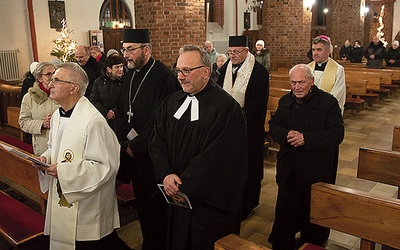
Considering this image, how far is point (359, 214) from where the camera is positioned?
2438 mm

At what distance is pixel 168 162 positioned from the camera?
286cm

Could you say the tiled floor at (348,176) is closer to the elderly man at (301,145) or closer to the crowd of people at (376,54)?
the elderly man at (301,145)

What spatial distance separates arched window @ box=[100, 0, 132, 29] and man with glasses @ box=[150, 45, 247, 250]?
45.6ft

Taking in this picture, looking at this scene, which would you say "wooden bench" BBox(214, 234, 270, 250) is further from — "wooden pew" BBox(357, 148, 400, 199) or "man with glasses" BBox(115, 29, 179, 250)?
"wooden pew" BBox(357, 148, 400, 199)

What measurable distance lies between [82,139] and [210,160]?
92 cm

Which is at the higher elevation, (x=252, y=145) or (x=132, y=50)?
(x=132, y=50)

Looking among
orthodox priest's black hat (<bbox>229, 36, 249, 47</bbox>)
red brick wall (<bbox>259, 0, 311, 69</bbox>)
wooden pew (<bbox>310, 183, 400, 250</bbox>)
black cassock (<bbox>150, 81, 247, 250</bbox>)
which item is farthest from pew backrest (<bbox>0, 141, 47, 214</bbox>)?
red brick wall (<bbox>259, 0, 311, 69</bbox>)

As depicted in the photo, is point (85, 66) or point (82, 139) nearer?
point (82, 139)

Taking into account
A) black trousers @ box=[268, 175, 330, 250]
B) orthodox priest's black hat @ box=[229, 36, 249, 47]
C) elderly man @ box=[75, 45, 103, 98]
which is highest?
orthodox priest's black hat @ box=[229, 36, 249, 47]

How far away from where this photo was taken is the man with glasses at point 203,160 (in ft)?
8.67

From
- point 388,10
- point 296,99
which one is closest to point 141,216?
point 296,99

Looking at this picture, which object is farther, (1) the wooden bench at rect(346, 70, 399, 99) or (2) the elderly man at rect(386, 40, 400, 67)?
(2) the elderly man at rect(386, 40, 400, 67)

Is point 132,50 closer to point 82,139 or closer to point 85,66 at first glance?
point 82,139

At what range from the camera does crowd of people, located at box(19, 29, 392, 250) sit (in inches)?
106
